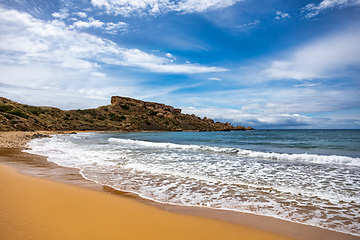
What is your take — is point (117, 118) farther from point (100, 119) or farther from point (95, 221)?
point (95, 221)

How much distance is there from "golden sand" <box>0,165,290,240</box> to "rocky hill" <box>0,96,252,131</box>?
3516 cm

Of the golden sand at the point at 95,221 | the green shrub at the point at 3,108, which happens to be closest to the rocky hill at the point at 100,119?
the green shrub at the point at 3,108

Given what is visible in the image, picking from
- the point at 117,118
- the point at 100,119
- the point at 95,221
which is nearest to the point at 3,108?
the point at 100,119

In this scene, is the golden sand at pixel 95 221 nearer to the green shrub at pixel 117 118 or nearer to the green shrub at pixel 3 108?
the green shrub at pixel 3 108

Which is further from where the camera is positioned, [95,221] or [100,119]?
[100,119]

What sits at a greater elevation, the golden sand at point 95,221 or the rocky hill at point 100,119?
the rocky hill at point 100,119

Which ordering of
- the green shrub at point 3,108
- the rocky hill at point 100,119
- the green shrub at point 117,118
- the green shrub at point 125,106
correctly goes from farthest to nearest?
the green shrub at point 125,106, the green shrub at point 117,118, the rocky hill at point 100,119, the green shrub at point 3,108

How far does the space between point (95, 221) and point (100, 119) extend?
232 feet

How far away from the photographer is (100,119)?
6856 centimetres

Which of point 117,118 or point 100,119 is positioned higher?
point 117,118

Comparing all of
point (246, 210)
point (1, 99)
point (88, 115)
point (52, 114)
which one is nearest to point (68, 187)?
point (246, 210)

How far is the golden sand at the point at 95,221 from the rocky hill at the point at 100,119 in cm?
3516

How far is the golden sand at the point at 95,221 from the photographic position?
2715mm

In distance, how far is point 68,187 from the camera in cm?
509
